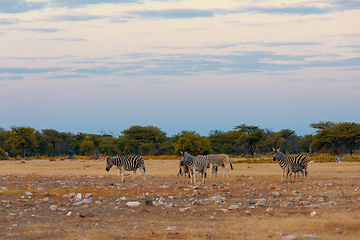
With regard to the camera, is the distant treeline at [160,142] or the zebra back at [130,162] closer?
the zebra back at [130,162]

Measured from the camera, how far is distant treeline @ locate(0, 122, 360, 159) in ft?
259

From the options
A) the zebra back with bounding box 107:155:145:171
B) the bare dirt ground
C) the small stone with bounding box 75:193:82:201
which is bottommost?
the bare dirt ground

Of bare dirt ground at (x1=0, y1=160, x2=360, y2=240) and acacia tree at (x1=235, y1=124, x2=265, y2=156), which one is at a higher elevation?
acacia tree at (x1=235, y1=124, x2=265, y2=156)

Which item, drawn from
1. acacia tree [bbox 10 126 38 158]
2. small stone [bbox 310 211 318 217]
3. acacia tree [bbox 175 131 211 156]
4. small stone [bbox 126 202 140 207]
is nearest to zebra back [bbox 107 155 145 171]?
small stone [bbox 126 202 140 207]

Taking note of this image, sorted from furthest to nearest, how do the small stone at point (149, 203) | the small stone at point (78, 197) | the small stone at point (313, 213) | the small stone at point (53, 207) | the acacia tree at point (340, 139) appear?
1. the acacia tree at point (340, 139)
2. the small stone at point (78, 197)
3. the small stone at point (149, 203)
4. the small stone at point (53, 207)
5. the small stone at point (313, 213)

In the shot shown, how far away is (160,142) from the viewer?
9338cm

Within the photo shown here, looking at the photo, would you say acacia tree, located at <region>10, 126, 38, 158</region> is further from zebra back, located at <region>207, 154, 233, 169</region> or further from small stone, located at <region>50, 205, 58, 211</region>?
small stone, located at <region>50, 205, 58, 211</region>

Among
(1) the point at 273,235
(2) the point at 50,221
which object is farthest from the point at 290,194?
(2) the point at 50,221

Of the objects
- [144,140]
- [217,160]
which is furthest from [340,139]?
[217,160]

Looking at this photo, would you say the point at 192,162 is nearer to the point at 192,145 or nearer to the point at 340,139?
the point at 192,145

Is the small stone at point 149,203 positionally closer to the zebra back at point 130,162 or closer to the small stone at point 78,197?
the small stone at point 78,197

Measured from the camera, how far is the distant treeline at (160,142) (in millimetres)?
79000

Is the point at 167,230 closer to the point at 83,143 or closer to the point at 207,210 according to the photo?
the point at 207,210

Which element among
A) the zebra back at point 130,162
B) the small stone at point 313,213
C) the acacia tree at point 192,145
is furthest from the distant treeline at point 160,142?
the small stone at point 313,213
